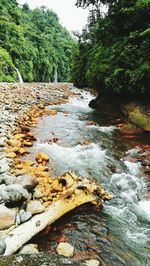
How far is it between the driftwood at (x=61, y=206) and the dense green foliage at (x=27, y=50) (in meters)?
28.6

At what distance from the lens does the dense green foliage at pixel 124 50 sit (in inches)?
422

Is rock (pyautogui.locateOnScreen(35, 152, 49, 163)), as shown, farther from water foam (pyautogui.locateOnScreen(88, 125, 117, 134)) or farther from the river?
water foam (pyautogui.locateOnScreen(88, 125, 117, 134))

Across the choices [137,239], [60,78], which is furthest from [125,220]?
[60,78]

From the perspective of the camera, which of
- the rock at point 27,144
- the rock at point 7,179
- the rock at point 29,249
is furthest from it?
the rock at point 27,144

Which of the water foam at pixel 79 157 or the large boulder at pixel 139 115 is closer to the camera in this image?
the water foam at pixel 79 157

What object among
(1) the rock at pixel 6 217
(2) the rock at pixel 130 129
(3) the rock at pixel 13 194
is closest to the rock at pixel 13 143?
(3) the rock at pixel 13 194

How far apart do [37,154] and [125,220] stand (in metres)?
3.39

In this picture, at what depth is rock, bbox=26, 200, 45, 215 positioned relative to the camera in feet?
15.2

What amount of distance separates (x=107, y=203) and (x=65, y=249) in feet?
5.36

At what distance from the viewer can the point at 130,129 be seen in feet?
36.5

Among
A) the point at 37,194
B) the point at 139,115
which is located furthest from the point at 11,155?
the point at 139,115

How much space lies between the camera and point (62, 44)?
74.9 meters

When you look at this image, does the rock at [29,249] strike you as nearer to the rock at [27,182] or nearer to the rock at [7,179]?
the rock at [27,182]

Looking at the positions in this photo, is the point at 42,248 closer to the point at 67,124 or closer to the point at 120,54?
the point at 67,124
